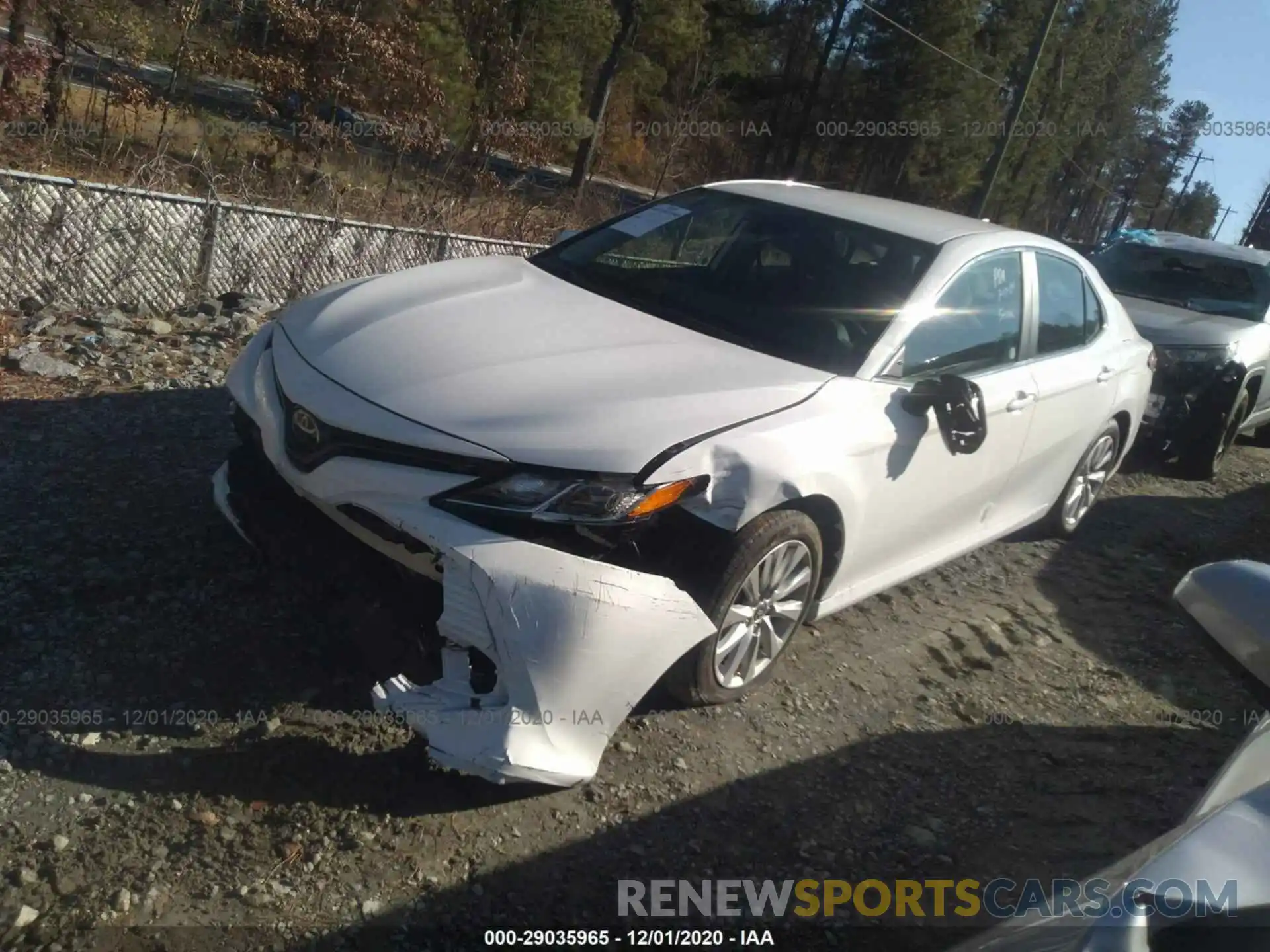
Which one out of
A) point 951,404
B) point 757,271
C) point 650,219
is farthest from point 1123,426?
point 650,219

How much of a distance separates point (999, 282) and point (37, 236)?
5597 mm

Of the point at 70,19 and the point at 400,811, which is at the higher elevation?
the point at 70,19

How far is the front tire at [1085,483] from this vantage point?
5691mm

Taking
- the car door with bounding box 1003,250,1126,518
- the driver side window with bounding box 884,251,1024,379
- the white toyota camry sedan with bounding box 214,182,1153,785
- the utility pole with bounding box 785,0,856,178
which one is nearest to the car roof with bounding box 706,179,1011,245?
the white toyota camry sedan with bounding box 214,182,1153,785

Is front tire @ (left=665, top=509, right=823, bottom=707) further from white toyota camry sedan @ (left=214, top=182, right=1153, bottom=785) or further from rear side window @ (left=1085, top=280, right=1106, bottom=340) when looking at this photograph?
rear side window @ (left=1085, top=280, right=1106, bottom=340)

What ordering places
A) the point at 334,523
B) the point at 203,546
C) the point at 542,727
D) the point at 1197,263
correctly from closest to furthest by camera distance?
the point at 542,727 → the point at 334,523 → the point at 203,546 → the point at 1197,263

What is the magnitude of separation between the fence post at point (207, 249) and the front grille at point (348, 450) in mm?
4707

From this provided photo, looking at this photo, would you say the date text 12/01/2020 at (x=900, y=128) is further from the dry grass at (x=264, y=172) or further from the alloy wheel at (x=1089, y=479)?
the alloy wheel at (x=1089, y=479)

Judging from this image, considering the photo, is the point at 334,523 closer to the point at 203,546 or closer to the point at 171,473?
the point at 203,546

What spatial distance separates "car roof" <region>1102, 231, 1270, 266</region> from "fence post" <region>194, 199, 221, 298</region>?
745 cm

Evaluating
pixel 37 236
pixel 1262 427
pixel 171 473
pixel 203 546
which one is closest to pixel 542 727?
pixel 203 546

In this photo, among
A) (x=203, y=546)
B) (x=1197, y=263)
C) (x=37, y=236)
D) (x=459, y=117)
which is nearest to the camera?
(x=203, y=546)

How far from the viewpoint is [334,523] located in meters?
3.23

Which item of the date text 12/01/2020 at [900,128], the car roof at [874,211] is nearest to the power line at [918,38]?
the date text 12/01/2020 at [900,128]
